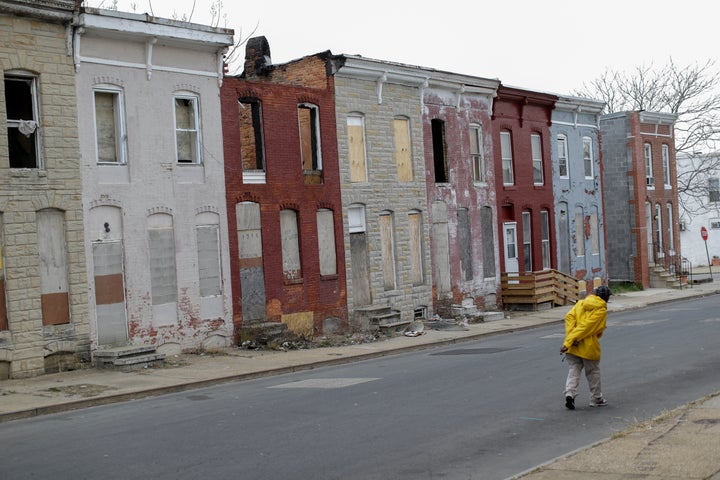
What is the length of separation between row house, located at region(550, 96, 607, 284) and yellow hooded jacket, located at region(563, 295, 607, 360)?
1032 inches

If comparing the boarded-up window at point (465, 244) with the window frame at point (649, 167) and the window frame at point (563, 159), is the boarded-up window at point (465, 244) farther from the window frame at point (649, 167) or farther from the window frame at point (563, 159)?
the window frame at point (649, 167)

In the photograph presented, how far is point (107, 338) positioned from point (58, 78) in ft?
18.3

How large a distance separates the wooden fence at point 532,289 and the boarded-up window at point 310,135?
10601 mm

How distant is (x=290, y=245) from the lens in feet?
83.9

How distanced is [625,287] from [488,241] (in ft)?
40.2

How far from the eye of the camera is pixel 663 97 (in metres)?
58.9

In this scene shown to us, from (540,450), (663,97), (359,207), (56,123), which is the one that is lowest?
(540,450)

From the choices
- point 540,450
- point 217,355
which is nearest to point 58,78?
point 217,355

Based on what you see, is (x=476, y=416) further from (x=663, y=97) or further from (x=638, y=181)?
(x=663, y=97)

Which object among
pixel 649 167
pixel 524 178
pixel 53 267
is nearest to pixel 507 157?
pixel 524 178

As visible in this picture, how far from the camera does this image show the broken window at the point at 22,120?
19.1 m

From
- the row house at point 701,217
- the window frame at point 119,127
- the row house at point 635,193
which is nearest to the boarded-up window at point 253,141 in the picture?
the window frame at point 119,127

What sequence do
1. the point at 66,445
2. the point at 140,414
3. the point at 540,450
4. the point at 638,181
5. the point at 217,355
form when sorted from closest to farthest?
the point at 540,450 → the point at 66,445 → the point at 140,414 → the point at 217,355 → the point at 638,181

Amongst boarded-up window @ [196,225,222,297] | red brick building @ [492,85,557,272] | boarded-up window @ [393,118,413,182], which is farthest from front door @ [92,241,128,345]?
red brick building @ [492,85,557,272]
